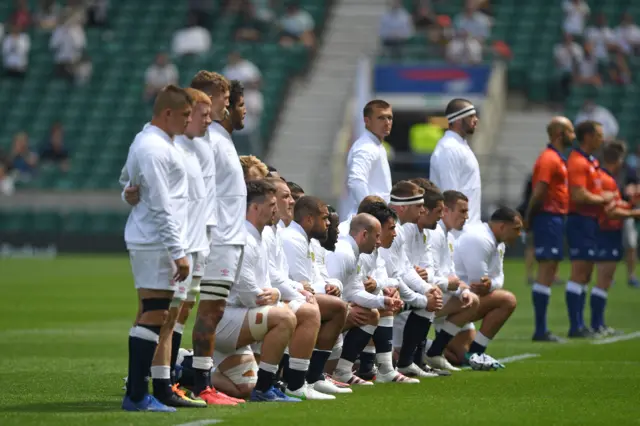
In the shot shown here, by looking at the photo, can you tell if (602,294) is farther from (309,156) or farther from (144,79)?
(144,79)

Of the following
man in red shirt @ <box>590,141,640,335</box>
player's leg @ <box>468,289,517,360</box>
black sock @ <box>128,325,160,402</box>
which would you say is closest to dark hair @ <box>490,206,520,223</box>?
player's leg @ <box>468,289,517,360</box>

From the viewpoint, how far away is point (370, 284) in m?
11.8

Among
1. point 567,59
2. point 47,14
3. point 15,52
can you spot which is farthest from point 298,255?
point 47,14

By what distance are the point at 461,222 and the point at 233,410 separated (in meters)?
4.10

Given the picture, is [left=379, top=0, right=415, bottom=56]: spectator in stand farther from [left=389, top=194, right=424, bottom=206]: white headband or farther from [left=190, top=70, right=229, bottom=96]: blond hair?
[left=190, top=70, right=229, bottom=96]: blond hair

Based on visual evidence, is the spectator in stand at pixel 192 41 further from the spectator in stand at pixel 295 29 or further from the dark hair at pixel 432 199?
the dark hair at pixel 432 199

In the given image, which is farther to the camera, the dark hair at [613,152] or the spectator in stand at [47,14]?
the spectator in stand at [47,14]

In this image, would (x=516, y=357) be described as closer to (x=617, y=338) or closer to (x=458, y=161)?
(x=458, y=161)

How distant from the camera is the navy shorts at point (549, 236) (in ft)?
52.7

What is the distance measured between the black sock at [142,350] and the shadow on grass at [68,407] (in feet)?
1.24

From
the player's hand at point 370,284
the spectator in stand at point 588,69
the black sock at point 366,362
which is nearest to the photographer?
the player's hand at point 370,284

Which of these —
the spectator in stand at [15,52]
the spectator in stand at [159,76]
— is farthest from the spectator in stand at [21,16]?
the spectator in stand at [159,76]

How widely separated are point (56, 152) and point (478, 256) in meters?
23.8

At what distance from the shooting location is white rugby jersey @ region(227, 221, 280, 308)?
34.4ft
